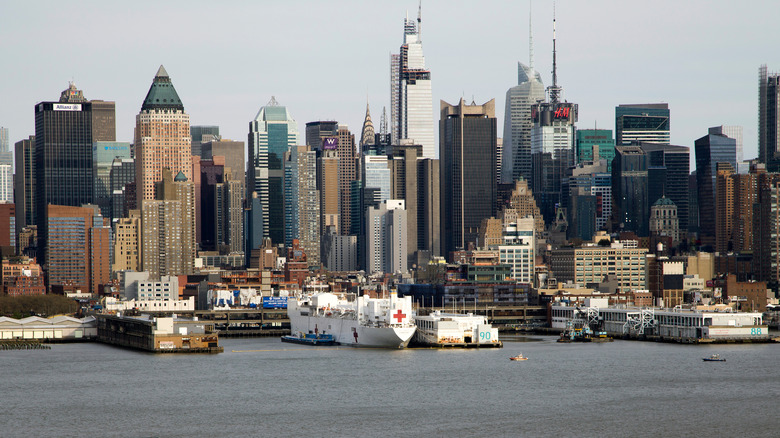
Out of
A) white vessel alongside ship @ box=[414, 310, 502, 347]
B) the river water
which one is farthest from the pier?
white vessel alongside ship @ box=[414, 310, 502, 347]

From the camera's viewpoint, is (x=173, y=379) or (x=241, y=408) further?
(x=173, y=379)

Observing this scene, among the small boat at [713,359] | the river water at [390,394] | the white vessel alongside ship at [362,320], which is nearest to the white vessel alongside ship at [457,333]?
Result: the white vessel alongside ship at [362,320]

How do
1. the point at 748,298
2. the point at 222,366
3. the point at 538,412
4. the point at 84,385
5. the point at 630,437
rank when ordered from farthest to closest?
1. the point at 748,298
2. the point at 222,366
3. the point at 84,385
4. the point at 538,412
5. the point at 630,437

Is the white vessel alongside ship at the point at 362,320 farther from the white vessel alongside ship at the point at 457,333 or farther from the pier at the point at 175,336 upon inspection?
the pier at the point at 175,336

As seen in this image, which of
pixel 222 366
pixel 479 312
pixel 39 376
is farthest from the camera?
pixel 479 312

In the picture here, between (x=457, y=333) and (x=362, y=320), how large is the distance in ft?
31.2

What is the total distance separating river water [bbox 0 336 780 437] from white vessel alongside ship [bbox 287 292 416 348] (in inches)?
101

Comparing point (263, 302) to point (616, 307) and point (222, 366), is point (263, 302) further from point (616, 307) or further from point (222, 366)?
point (222, 366)

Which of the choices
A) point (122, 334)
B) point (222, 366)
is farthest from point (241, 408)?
point (122, 334)

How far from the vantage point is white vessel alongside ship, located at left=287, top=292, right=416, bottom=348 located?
388ft

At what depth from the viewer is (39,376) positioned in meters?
97.4

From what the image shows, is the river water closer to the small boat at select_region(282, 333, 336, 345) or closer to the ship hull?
the ship hull

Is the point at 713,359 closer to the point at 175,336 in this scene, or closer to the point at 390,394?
→ the point at 390,394

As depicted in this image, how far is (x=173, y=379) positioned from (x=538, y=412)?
99.6ft
